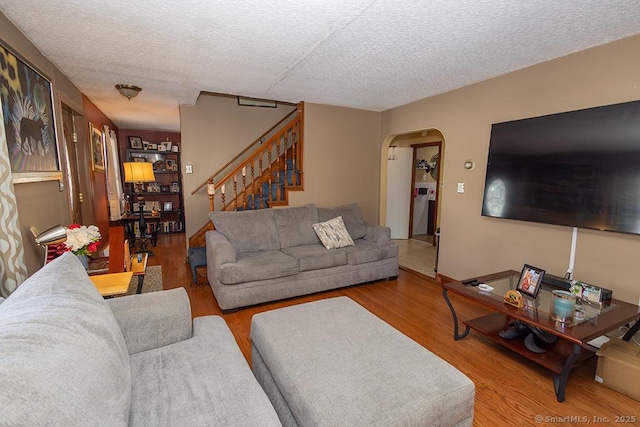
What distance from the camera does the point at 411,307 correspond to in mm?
3062

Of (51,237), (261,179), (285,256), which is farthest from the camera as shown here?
(261,179)

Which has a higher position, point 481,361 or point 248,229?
point 248,229

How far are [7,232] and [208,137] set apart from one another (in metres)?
3.07

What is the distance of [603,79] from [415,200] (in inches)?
160

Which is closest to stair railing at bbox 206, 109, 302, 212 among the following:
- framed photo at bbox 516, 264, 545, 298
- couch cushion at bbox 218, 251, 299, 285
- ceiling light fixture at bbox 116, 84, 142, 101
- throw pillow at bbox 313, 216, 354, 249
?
throw pillow at bbox 313, 216, 354, 249

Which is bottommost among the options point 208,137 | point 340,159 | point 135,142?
point 340,159

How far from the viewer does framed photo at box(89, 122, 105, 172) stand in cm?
399

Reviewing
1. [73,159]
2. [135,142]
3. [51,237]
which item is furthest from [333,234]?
[135,142]

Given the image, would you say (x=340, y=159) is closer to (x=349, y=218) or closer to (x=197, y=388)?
(x=349, y=218)

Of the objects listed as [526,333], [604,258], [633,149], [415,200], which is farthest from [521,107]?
[415,200]

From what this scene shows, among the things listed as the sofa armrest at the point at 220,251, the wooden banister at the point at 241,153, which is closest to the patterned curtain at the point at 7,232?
the sofa armrest at the point at 220,251

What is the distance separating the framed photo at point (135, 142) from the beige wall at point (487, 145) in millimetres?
5427

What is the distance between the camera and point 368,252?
3.52m

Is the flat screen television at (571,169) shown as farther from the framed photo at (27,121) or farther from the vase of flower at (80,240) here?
the framed photo at (27,121)
